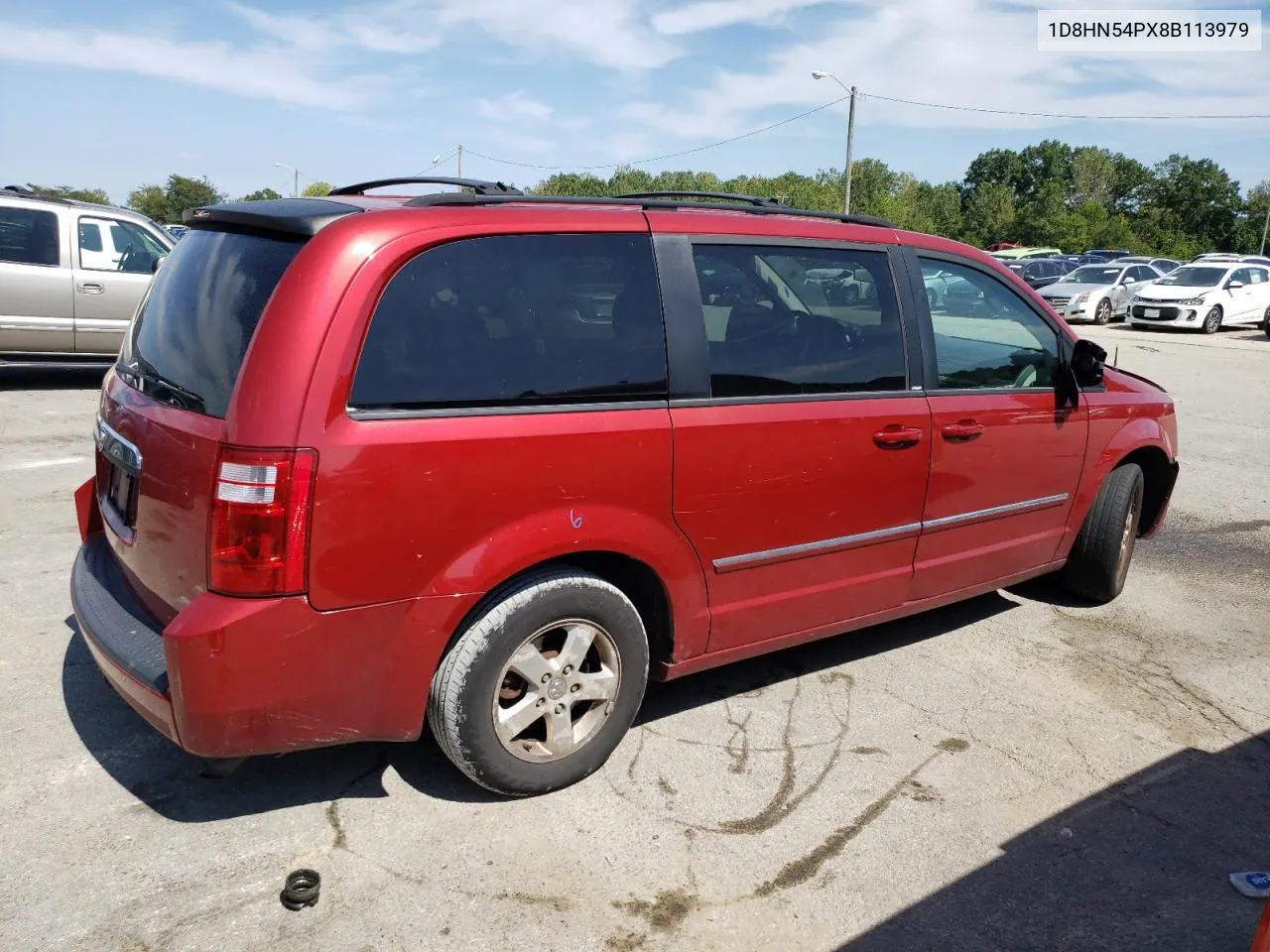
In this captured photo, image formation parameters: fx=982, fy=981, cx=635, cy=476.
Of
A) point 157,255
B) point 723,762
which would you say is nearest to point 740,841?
point 723,762

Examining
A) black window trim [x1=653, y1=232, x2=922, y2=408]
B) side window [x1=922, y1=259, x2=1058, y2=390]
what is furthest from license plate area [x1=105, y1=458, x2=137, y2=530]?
side window [x1=922, y1=259, x2=1058, y2=390]

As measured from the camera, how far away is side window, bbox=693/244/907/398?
11.1ft

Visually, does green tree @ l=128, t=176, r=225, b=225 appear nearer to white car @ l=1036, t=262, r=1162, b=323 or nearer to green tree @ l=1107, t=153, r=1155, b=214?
white car @ l=1036, t=262, r=1162, b=323

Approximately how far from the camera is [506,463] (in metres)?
2.80

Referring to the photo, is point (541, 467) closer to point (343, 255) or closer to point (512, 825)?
point (343, 255)

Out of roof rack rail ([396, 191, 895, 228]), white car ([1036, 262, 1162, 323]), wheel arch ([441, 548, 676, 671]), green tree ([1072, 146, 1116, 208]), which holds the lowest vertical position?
wheel arch ([441, 548, 676, 671])

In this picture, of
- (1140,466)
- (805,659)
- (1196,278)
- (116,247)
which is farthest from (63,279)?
(1196,278)

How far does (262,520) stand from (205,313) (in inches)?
31.3

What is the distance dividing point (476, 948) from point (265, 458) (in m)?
1.35

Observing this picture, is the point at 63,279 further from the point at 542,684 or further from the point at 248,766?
the point at 542,684

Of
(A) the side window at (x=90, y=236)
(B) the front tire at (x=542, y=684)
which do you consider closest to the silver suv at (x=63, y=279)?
(A) the side window at (x=90, y=236)

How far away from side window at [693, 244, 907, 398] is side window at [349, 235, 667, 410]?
29 centimetres

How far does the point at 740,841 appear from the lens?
2.96 metres

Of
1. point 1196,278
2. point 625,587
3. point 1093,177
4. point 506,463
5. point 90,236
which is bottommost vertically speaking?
point 625,587
